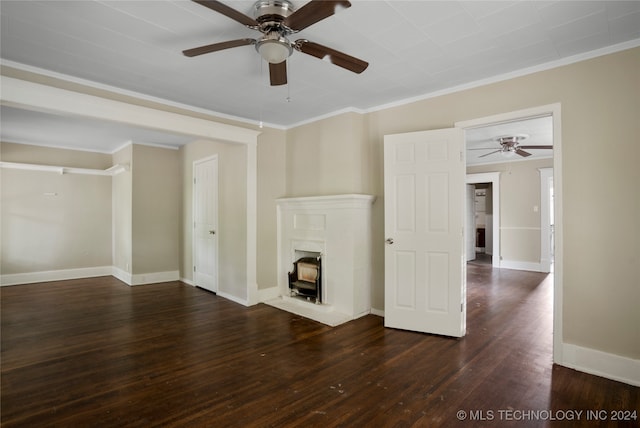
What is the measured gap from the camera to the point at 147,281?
5883mm

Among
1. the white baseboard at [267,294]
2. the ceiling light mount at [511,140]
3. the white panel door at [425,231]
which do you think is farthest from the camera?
the ceiling light mount at [511,140]

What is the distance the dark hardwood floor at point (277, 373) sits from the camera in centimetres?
208

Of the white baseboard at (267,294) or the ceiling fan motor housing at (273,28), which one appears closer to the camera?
the ceiling fan motor housing at (273,28)

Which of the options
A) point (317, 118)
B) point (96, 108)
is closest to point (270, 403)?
point (96, 108)

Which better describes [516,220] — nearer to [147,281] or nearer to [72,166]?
[147,281]

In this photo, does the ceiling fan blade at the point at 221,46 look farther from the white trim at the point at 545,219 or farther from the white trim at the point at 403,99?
the white trim at the point at 545,219

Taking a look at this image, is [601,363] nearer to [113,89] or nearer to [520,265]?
[113,89]

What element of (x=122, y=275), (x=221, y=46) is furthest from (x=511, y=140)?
(x=122, y=275)

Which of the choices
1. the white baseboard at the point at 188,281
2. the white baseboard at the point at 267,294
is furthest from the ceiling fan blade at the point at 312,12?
the white baseboard at the point at 188,281

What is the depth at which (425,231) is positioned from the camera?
3500 mm

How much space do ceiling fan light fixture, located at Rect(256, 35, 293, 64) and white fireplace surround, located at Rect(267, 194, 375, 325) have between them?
6.31ft

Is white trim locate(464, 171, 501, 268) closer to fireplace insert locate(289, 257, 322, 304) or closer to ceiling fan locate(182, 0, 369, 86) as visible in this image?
fireplace insert locate(289, 257, 322, 304)

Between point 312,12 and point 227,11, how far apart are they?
469mm

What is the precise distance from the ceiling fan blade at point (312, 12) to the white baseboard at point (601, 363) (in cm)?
314
